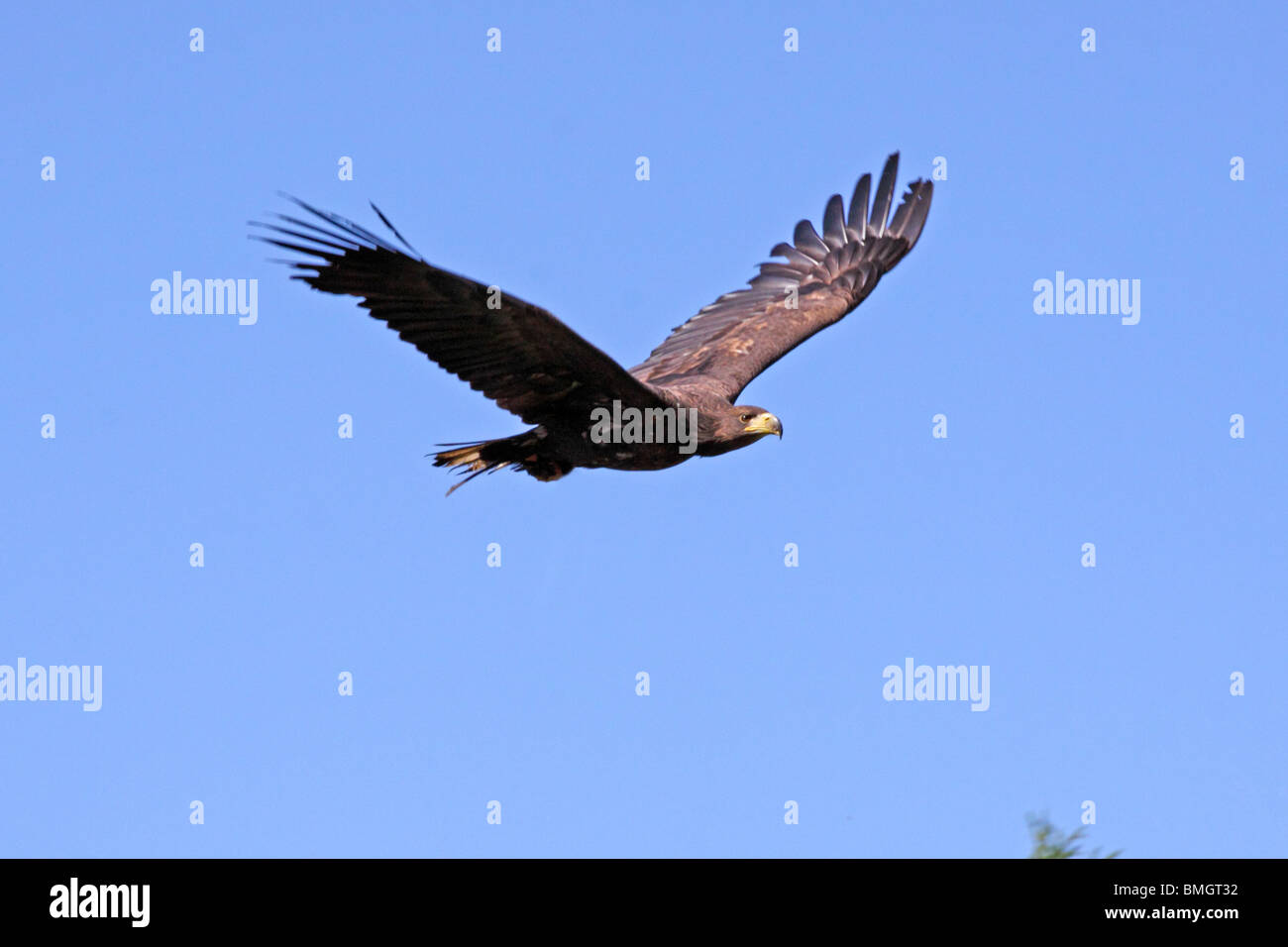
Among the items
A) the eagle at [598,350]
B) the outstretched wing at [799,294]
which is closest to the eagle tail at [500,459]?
the eagle at [598,350]

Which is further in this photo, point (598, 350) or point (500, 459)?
point (500, 459)

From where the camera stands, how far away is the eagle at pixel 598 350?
8383mm

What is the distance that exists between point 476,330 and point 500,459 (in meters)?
1.65

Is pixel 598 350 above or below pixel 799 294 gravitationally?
below

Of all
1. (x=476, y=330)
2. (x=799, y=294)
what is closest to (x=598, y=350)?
(x=476, y=330)

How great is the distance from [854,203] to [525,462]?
5.25 metres

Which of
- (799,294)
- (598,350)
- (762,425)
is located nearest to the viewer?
(598,350)

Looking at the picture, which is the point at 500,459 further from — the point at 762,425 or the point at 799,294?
the point at 799,294

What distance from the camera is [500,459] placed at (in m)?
10.2

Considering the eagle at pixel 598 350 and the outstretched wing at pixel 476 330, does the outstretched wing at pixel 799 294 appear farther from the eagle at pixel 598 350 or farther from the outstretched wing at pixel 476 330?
the outstretched wing at pixel 476 330

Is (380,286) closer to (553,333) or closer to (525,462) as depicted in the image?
(553,333)

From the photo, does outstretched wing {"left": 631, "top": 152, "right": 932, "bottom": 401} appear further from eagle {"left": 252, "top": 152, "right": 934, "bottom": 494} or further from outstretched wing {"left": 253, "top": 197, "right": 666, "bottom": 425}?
outstretched wing {"left": 253, "top": 197, "right": 666, "bottom": 425}
